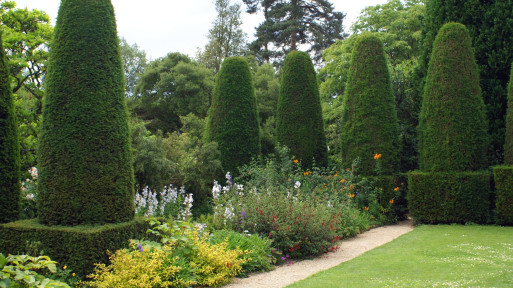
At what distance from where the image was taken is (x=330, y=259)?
21.5 ft

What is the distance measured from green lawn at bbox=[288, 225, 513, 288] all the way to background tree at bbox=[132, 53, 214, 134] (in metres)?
17.2

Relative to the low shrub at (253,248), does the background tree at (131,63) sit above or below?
above

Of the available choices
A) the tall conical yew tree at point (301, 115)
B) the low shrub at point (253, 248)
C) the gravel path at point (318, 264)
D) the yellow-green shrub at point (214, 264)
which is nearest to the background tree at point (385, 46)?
the tall conical yew tree at point (301, 115)

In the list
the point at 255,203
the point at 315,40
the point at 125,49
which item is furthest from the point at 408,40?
the point at 125,49

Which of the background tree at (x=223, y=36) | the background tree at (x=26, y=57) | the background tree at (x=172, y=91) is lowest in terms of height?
the background tree at (x=26, y=57)

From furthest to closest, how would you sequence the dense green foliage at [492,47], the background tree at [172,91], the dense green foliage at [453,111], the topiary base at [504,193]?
the background tree at [172,91] → the dense green foliage at [492,47] → the dense green foliage at [453,111] → the topiary base at [504,193]

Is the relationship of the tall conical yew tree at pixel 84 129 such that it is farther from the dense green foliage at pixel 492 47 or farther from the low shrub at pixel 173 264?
the dense green foliage at pixel 492 47

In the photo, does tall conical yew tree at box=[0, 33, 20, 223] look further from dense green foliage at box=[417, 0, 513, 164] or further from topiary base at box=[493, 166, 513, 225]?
dense green foliage at box=[417, 0, 513, 164]

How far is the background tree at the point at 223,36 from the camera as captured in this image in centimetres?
2681

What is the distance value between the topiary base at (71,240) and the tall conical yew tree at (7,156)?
0.82 ft

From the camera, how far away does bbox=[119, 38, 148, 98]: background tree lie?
106 ft

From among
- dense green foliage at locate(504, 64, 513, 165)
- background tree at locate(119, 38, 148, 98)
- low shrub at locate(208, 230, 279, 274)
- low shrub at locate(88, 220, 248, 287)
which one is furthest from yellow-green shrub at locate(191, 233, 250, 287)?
background tree at locate(119, 38, 148, 98)

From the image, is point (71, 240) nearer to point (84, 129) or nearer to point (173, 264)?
point (173, 264)

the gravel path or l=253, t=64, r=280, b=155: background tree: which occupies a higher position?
l=253, t=64, r=280, b=155: background tree
